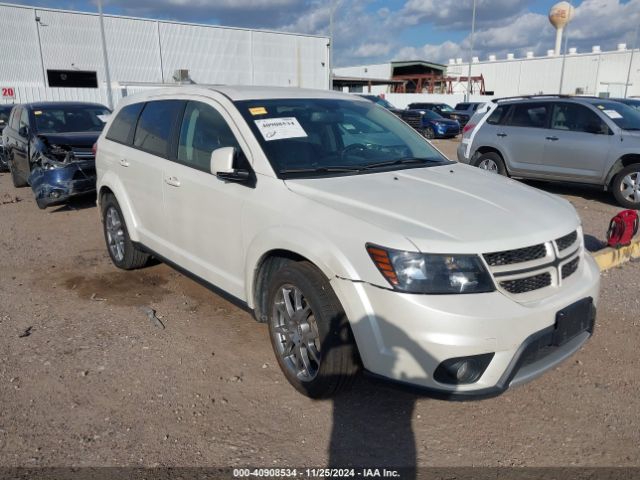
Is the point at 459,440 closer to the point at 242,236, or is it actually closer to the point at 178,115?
the point at 242,236

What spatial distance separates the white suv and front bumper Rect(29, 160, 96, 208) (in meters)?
4.02

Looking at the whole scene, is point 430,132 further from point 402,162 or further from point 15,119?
point 402,162

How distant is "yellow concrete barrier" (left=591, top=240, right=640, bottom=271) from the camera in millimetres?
5296

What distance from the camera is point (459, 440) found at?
115 inches

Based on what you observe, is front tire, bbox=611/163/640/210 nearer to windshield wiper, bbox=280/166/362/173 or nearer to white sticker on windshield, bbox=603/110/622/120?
white sticker on windshield, bbox=603/110/622/120

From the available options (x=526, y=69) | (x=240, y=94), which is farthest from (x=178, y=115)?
(x=526, y=69)

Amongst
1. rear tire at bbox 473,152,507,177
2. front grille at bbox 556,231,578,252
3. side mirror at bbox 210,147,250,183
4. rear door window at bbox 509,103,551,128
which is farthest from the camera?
rear tire at bbox 473,152,507,177

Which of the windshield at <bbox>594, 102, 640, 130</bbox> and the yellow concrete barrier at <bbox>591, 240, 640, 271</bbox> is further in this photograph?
the windshield at <bbox>594, 102, 640, 130</bbox>

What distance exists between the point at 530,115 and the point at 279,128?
7.56 meters

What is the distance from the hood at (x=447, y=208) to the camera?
2.71m

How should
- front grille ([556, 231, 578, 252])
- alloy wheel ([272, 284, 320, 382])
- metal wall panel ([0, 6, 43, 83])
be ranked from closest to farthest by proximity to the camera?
front grille ([556, 231, 578, 252]), alloy wheel ([272, 284, 320, 382]), metal wall panel ([0, 6, 43, 83])

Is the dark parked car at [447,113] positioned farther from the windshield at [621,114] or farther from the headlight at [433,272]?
the headlight at [433,272]

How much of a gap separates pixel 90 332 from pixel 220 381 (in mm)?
1363

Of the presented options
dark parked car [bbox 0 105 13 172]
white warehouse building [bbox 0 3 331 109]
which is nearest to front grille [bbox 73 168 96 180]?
dark parked car [bbox 0 105 13 172]
